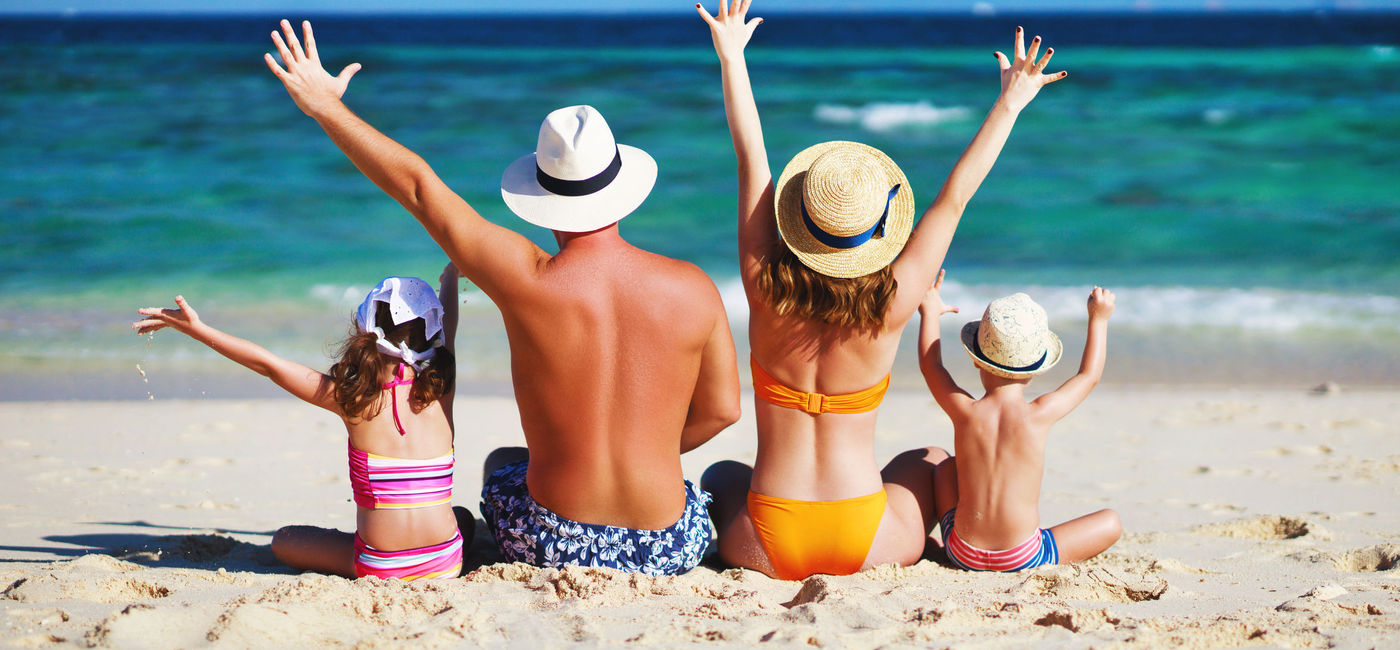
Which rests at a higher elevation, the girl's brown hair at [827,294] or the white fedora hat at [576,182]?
the white fedora hat at [576,182]

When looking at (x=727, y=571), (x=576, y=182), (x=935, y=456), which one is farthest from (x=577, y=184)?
(x=935, y=456)

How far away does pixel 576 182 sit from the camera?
8.93 ft

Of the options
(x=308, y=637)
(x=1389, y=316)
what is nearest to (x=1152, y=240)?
(x=1389, y=316)

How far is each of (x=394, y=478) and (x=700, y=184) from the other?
373 inches

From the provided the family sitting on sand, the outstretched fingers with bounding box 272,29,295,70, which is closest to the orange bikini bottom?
the family sitting on sand

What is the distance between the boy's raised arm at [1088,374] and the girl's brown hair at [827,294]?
1.94ft

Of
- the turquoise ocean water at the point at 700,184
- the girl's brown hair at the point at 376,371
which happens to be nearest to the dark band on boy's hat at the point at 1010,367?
the girl's brown hair at the point at 376,371

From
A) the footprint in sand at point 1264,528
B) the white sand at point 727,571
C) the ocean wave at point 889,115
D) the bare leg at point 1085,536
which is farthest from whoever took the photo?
the ocean wave at point 889,115

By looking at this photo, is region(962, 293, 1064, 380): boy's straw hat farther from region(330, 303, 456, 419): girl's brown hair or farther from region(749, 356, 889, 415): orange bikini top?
region(330, 303, 456, 419): girl's brown hair

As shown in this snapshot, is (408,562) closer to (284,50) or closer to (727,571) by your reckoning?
(727,571)

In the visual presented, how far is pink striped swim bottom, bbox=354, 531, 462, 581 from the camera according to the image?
295 centimetres

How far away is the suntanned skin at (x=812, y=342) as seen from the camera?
291 centimetres

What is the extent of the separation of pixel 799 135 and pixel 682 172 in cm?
237

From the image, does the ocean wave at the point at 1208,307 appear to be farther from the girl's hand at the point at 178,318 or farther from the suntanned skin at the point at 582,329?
the girl's hand at the point at 178,318
